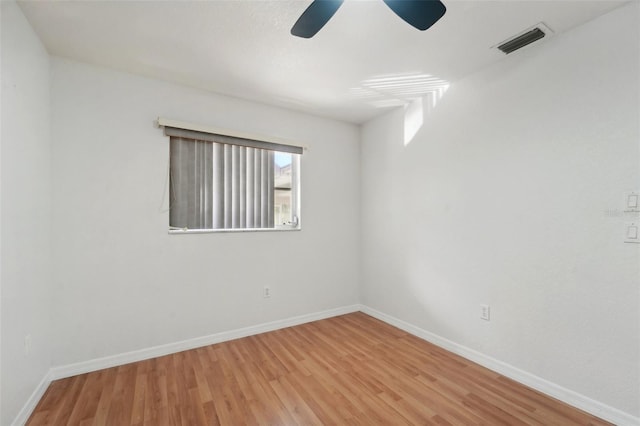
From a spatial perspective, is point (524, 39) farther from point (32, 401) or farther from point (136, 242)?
point (32, 401)

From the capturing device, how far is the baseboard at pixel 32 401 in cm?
160

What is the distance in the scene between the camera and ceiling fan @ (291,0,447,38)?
1.28m

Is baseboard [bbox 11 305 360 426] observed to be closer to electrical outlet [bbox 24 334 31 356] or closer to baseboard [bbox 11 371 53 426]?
baseboard [bbox 11 371 53 426]

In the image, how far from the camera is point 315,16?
1.39 m

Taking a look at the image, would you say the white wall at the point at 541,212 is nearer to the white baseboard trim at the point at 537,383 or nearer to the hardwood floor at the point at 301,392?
the white baseboard trim at the point at 537,383

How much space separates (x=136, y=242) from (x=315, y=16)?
7.32ft

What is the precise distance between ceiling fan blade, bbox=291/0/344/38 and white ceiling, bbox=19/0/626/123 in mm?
247

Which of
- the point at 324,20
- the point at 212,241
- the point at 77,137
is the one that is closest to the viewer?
the point at 324,20

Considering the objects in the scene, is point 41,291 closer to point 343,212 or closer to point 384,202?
point 343,212

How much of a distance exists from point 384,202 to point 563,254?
5.81 ft

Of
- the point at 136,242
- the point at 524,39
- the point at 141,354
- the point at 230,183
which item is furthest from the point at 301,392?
the point at 524,39

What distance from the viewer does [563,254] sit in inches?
73.4

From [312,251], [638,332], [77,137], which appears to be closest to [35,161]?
[77,137]

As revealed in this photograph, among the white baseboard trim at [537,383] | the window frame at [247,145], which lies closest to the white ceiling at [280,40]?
the window frame at [247,145]
